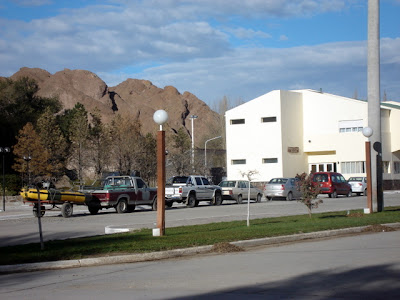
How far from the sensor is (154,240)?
13.6m

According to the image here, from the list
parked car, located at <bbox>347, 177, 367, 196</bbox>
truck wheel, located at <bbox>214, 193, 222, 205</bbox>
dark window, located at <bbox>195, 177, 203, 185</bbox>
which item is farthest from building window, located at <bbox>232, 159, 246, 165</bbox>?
dark window, located at <bbox>195, 177, 203, 185</bbox>

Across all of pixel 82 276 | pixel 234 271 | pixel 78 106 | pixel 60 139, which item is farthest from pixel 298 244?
pixel 78 106

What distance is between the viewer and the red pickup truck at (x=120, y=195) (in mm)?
26219

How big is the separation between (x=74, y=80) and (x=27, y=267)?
5493 inches

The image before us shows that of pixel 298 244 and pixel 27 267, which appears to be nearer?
pixel 27 267

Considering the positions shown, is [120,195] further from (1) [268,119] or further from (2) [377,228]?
(1) [268,119]

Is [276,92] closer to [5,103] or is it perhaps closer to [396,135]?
[396,135]

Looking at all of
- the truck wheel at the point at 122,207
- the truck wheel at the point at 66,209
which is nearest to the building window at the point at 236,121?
the truck wheel at the point at 122,207

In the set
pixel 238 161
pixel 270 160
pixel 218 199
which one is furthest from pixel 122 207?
pixel 238 161

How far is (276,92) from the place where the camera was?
5688 centimetres

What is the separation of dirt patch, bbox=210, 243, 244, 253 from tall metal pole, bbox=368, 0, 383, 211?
10660mm

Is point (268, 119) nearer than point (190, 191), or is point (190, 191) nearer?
point (190, 191)

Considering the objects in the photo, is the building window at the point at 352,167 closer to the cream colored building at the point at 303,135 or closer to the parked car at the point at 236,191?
the cream colored building at the point at 303,135

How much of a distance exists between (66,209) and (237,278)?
17344 mm
